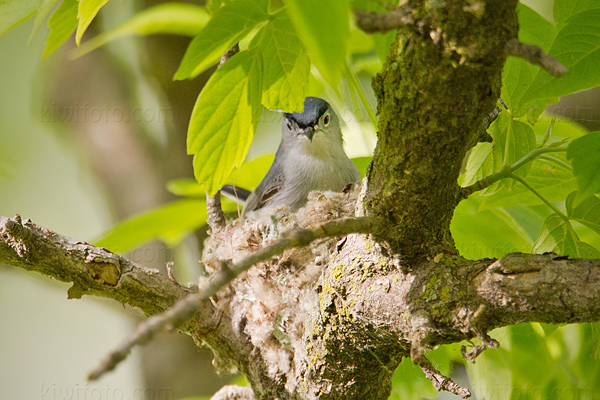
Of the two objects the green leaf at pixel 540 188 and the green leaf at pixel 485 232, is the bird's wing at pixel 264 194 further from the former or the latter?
the green leaf at pixel 540 188

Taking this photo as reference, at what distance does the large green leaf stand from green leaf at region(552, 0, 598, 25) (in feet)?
1.78

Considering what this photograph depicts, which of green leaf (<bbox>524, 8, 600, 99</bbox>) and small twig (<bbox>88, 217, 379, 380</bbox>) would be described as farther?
green leaf (<bbox>524, 8, 600, 99</bbox>)

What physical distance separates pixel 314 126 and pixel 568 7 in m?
1.75

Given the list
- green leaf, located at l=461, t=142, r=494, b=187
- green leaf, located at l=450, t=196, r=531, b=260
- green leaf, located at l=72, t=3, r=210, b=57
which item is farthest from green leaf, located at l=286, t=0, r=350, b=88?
green leaf, located at l=72, t=3, r=210, b=57

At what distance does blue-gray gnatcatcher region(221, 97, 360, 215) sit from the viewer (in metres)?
2.83

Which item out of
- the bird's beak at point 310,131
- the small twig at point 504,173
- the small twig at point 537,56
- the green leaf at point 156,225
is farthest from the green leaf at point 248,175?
the small twig at point 537,56

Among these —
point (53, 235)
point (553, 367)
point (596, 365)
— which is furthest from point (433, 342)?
point (553, 367)

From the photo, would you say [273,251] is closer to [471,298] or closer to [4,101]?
[471,298]

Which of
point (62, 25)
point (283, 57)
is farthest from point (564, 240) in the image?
point (62, 25)

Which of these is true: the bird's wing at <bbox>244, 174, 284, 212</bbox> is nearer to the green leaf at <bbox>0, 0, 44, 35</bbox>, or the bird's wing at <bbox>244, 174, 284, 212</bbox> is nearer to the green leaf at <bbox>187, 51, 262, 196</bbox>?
the green leaf at <bbox>187, 51, 262, 196</bbox>

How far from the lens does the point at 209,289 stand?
0.80m

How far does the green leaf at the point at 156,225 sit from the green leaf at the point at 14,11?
939 mm

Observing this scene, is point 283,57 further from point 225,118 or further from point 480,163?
point 480,163

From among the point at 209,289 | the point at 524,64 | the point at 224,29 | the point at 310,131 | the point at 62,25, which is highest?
the point at 310,131
